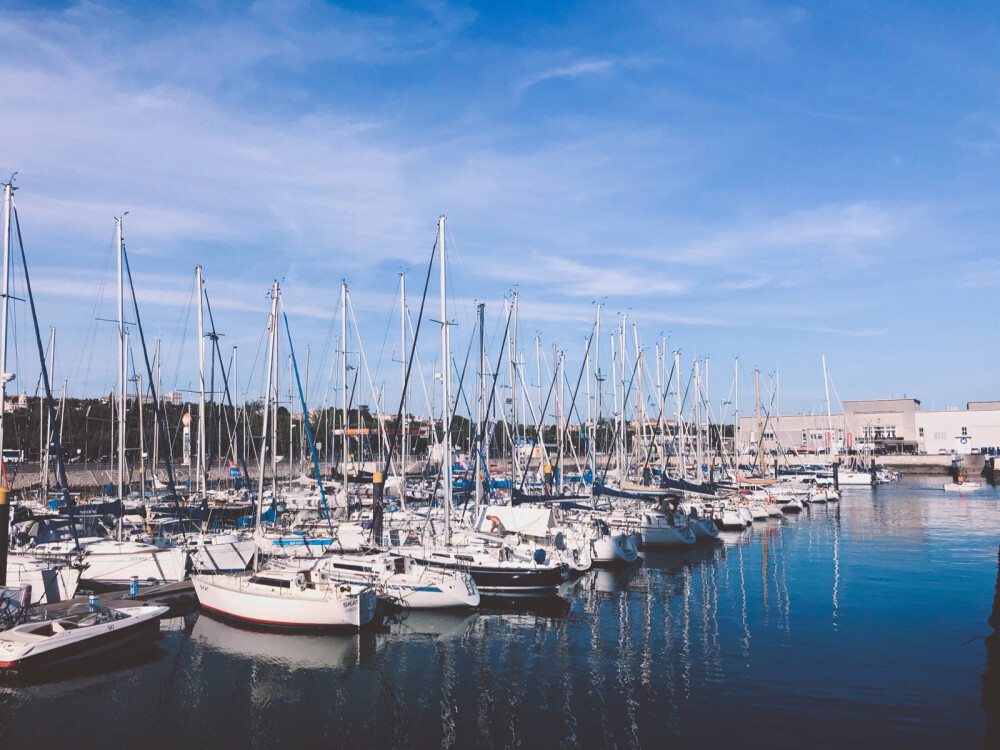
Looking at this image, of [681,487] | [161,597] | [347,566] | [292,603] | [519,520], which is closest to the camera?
[292,603]

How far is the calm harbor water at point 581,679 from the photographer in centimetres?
1762

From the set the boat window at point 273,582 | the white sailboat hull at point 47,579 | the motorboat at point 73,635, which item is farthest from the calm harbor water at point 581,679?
the white sailboat hull at point 47,579

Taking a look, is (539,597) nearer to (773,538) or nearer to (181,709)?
(181,709)

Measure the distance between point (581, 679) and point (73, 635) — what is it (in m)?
14.6

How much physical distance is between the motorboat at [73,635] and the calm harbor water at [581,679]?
80 centimetres

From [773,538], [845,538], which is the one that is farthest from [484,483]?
[845,538]

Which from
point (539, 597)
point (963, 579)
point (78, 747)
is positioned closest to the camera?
point (78, 747)

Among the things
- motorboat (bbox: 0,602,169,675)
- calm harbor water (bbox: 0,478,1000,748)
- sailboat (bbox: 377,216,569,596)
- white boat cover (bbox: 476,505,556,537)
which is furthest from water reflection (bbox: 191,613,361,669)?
white boat cover (bbox: 476,505,556,537)

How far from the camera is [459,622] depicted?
27484 millimetres

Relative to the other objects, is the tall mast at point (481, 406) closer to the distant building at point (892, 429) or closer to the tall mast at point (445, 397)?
the tall mast at point (445, 397)

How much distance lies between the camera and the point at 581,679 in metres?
21.1

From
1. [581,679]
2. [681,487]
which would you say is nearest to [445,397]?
[581,679]

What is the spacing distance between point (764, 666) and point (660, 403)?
4619cm

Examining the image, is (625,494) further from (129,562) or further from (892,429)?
(892,429)
